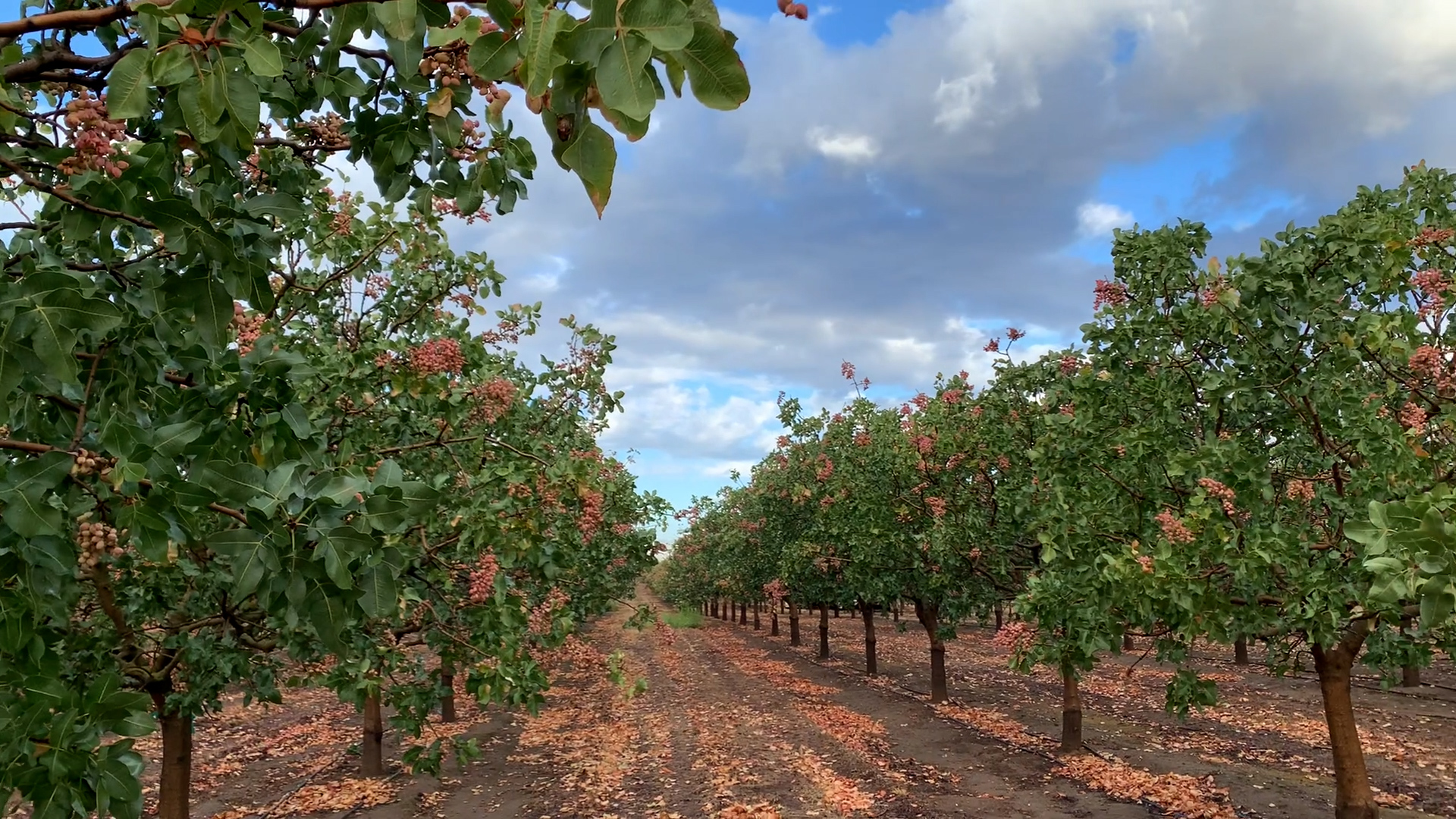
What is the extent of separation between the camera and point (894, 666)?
26.6 m

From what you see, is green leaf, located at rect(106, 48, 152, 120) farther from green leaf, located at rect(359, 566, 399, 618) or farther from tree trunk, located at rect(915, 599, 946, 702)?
tree trunk, located at rect(915, 599, 946, 702)

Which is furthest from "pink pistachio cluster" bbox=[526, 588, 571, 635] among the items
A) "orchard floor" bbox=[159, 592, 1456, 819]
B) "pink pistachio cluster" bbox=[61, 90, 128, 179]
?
"pink pistachio cluster" bbox=[61, 90, 128, 179]

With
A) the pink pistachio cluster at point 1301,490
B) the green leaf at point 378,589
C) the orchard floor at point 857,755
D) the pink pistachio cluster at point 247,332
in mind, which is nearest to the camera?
the green leaf at point 378,589

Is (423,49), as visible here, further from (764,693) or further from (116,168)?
(764,693)

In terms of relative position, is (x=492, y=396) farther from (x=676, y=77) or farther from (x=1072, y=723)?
(x=1072, y=723)

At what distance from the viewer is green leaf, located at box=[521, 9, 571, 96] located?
122 centimetres

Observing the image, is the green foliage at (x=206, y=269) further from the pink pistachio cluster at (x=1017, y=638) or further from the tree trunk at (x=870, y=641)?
the tree trunk at (x=870, y=641)

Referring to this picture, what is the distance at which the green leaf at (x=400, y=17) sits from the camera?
1.66 m

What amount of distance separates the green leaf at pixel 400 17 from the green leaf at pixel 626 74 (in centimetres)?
66

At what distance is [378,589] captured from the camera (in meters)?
2.13

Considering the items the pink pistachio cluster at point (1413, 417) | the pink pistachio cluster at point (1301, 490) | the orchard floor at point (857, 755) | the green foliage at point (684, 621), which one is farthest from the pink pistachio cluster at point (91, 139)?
the green foliage at point (684, 621)

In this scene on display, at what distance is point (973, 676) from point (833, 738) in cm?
988

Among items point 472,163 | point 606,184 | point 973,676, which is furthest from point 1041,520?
point 973,676

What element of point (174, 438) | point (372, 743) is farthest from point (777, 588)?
point (174, 438)
